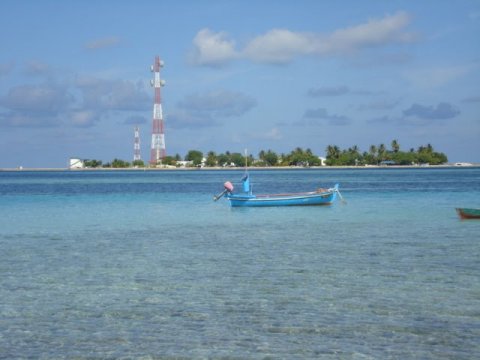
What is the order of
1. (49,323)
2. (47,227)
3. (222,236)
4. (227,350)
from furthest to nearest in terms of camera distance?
(47,227) → (222,236) → (49,323) → (227,350)

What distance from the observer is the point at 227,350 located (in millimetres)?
12812

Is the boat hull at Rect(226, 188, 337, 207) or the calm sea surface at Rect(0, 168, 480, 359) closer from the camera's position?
the calm sea surface at Rect(0, 168, 480, 359)

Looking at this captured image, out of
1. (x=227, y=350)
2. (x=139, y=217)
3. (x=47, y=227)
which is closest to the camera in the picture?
(x=227, y=350)

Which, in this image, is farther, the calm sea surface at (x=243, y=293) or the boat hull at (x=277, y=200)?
the boat hull at (x=277, y=200)

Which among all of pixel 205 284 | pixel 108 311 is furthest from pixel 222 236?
pixel 108 311

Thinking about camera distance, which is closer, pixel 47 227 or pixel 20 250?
pixel 20 250

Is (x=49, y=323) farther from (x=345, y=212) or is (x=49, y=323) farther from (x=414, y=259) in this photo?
(x=345, y=212)

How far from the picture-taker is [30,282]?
1938cm

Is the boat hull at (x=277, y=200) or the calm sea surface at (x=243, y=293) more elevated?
the boat hull at (x=277, y=200)

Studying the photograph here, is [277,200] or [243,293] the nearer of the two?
[243,293]

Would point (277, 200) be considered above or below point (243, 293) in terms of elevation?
above

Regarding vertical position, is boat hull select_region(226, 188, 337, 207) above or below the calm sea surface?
above

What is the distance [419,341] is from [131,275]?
9863mm

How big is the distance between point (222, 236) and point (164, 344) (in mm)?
18877
